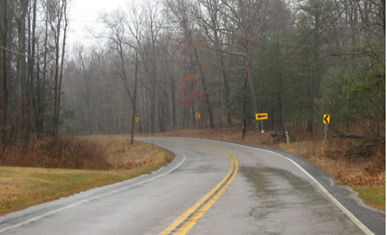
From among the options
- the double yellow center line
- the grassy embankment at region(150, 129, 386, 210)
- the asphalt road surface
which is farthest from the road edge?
the double yellow center line

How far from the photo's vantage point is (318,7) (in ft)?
126

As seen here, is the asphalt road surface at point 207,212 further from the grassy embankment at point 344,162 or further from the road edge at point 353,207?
the grassy embankment at point 344,162

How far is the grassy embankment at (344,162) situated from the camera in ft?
42.7

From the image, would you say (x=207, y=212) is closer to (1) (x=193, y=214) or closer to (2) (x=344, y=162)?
(1) (x=193, y=214)

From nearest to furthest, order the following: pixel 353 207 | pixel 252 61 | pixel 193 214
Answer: pixel 193 214, pixel 353 207, pixel 252 61

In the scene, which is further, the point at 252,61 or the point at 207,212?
the point at 252,61

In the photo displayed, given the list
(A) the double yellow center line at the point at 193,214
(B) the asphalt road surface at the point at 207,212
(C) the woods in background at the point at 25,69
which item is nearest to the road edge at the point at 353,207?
(B) the asphalt road surface at the point at 207,212

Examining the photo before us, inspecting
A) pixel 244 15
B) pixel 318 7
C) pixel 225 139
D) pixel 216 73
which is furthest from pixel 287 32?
pixel 216 73

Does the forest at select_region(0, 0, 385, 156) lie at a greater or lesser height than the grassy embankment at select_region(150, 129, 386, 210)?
greater

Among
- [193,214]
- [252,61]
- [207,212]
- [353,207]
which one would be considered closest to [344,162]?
[353,207]

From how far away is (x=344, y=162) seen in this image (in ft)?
82.2

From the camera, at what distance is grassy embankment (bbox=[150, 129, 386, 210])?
1301 cm

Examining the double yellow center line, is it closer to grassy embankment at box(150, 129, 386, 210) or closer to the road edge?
the road edge

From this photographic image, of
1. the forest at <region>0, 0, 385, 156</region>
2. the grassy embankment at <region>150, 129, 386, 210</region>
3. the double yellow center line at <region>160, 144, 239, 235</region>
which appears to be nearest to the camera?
the double yellow center line at <region>160, 144, 239, 235</region>
